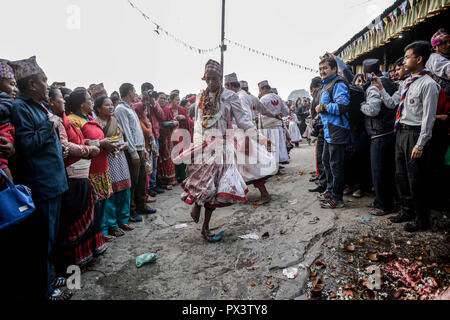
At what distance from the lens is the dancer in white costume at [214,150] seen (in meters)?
3.07

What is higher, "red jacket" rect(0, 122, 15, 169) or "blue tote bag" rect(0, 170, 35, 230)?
"red jacket" rect(0, 122, 15, 169)

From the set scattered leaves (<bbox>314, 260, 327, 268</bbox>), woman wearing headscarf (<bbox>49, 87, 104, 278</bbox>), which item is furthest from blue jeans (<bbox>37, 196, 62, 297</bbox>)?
scattered leaves (<bbox>314, 260, 327, 268</bbox>)

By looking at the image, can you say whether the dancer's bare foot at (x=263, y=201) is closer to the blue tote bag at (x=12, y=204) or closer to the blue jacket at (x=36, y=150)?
the blue jacket at (x=36, y=150)

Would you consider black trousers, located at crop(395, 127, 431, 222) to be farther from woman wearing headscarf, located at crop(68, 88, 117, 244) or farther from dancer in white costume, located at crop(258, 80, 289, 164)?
woman wearing headscarf, located at crop(68, 88, 117, 244)

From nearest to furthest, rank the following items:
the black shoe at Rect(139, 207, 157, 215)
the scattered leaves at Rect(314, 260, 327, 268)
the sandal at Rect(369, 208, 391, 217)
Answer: the scattered leaves at Rect(314, 260, 327, 268) → the sandal at Rect(369, 208, 391, 217) → the black shoe at Rect(139, 207, 157, 215)

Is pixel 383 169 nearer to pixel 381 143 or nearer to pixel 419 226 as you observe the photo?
pixel 381 143

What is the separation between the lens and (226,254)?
289 cm

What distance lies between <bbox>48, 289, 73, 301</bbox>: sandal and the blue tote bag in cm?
97

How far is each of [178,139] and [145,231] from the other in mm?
3299

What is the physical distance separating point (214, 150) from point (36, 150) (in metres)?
1.83

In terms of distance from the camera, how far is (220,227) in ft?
12.1

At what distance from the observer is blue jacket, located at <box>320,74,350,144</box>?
3.61 meters

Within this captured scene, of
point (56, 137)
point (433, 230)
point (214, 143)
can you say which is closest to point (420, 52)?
point (433, 230)
